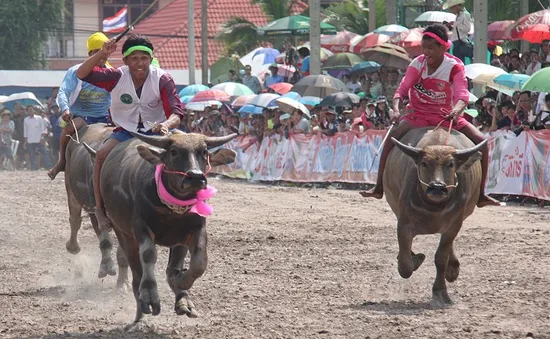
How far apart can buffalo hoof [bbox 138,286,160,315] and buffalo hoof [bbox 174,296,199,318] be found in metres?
0.15

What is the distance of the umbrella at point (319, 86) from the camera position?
985 inches

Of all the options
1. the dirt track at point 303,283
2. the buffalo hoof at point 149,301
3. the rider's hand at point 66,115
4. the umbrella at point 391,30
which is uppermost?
the umbrella at point 391,30

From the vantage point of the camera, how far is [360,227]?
15.3 meters

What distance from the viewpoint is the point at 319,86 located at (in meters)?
24.9

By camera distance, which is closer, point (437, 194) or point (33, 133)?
point (437, 194)

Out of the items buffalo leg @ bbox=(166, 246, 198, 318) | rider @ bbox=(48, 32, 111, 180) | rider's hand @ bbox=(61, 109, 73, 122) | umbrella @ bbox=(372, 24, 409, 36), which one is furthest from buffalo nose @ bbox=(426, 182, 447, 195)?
umbrella @ bbox=(372, 24, 409, 36)

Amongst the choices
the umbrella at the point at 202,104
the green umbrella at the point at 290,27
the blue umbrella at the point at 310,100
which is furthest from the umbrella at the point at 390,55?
the green umbrella at the point at 290,27

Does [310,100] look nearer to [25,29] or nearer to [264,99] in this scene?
[264,99]

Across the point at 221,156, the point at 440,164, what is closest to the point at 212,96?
the point at 440,164

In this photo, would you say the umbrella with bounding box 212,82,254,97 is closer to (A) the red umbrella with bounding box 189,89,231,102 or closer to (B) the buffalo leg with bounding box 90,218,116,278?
(A) the red umbrella with bounding box 189,89,231,102

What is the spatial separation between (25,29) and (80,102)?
160ft

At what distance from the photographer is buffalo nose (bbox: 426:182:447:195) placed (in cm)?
918

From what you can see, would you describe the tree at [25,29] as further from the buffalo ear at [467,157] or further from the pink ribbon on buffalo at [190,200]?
the pink ribbon on buffalo at [190,200]

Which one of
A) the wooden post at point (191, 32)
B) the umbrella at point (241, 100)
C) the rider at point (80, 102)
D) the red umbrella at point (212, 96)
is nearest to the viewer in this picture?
the rider at point (80, 102)
